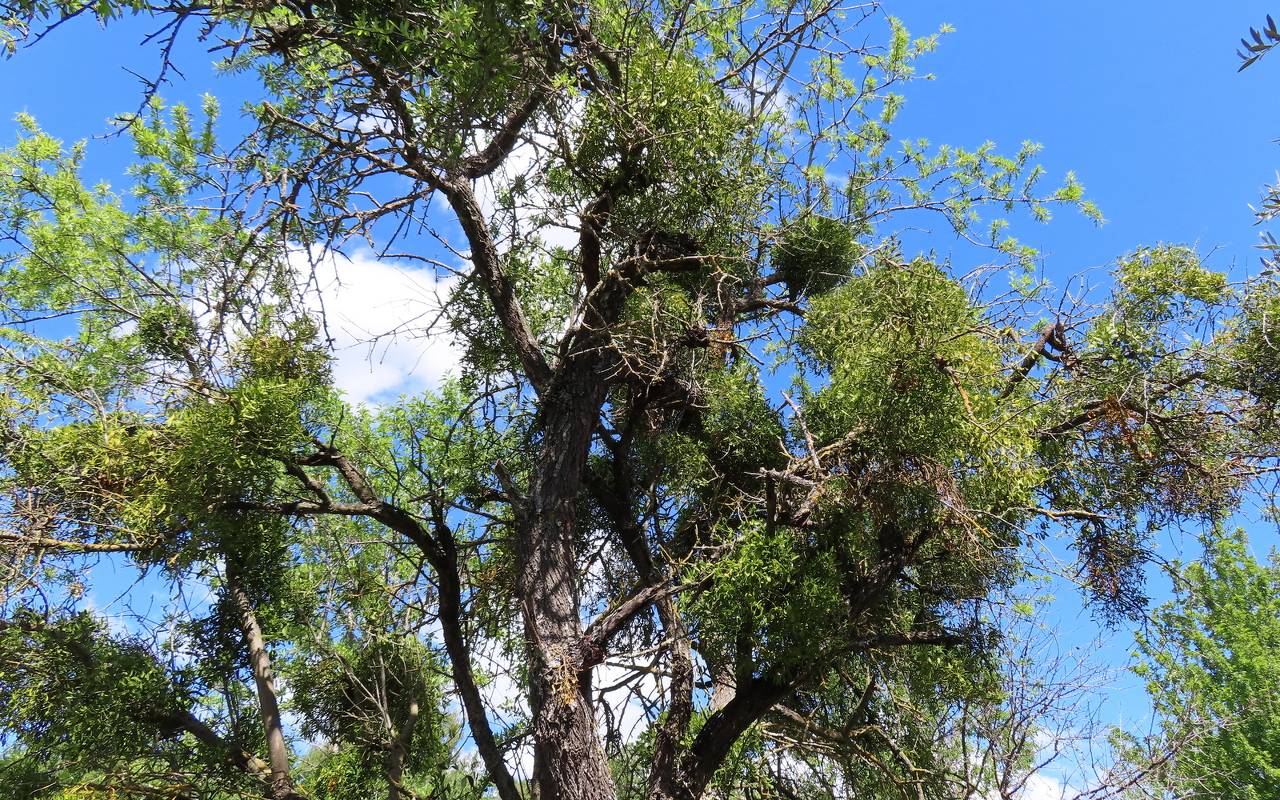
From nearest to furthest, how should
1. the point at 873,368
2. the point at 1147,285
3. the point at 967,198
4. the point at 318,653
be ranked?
the point at 873,368 → the point at 1147,285 → the point at 318,653 → the point at 967,198

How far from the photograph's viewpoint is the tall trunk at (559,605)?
147 inches

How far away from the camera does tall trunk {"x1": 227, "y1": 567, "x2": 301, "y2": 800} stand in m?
5.18

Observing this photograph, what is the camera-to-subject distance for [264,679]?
536 centimetres

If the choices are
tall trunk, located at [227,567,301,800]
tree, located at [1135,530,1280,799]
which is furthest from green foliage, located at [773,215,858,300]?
tree, located at [1135,530,1280,799]

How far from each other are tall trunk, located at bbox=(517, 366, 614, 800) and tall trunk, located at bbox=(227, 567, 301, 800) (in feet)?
7.81

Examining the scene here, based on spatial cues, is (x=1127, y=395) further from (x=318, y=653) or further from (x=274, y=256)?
(x=318, y=653)

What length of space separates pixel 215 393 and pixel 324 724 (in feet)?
10.7

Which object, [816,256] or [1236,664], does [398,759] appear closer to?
[816,256]

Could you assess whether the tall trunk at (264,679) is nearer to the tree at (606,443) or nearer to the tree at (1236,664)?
the tree at (606,443)

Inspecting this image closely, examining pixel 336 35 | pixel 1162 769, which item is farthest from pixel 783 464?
pixel 336 35

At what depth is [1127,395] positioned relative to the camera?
13.9ft

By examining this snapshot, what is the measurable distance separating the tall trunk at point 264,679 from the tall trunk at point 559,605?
2381 millimetres

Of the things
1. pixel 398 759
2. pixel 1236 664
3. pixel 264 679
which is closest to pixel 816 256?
pixel 398 759

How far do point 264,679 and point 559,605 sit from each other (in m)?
2.69
